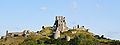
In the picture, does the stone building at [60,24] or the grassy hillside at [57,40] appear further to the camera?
the stone building at [60,24]

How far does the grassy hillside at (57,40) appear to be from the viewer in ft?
513

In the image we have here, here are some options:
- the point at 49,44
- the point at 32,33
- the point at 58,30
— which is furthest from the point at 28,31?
the point at 49,44

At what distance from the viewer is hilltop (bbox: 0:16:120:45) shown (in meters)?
158

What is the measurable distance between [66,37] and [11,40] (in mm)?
25286

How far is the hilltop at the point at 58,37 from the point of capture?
157500mm

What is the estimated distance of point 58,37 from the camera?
539 ft

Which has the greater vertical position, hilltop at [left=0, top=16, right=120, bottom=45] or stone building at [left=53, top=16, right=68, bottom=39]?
stone building at [left=53, top=16, right=68, bottom=39]

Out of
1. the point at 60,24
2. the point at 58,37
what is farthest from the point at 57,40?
the point at 60,24

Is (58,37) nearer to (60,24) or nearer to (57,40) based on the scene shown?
(57,40)

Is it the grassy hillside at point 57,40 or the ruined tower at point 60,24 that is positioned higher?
the ruined tower at point 60,24

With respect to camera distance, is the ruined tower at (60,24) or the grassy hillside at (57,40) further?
the ruined tower at (60,24)

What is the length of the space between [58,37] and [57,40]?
5.35 metres

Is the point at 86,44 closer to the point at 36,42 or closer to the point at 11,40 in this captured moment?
the point at 36,42

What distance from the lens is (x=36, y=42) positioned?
161 m
